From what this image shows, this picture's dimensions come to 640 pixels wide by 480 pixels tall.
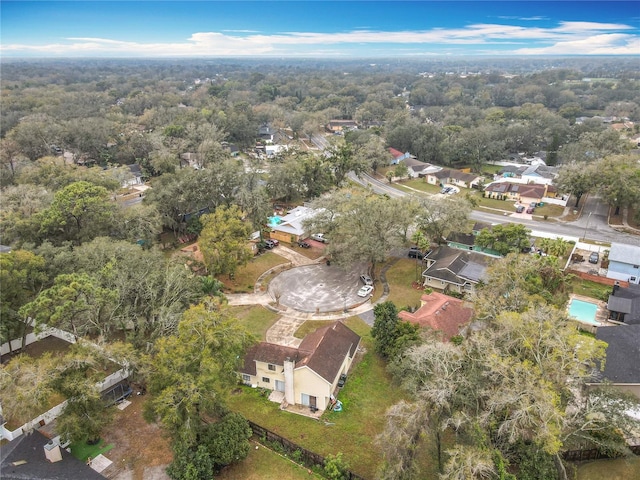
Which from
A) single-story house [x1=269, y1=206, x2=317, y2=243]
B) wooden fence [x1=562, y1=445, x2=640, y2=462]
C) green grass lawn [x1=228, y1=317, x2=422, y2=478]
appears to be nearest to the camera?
wooden fence [x1=562, y1=445, x2=640, y2=462]

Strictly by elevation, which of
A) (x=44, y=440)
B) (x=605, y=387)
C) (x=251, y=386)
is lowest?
(x=251, y=386)

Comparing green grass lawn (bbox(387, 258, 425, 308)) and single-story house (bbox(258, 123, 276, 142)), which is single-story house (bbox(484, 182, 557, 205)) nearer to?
green grass lawn (bbox(387, 258, 425, 308))

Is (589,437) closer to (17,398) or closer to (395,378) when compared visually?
(395,378)

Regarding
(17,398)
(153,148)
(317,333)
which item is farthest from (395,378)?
(153,148)

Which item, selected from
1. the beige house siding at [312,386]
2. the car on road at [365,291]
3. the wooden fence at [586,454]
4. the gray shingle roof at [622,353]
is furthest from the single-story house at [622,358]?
the car on road at [365,291]

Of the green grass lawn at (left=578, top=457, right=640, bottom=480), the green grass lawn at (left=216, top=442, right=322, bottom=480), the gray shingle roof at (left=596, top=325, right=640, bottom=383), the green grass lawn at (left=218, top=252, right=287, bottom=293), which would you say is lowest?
the green grass lawn at (left=218, top=252, right=287, bottom=293)

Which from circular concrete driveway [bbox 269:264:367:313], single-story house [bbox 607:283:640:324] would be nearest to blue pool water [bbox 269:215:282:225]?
circular concrete driveway [bbox 269:264:367:313]

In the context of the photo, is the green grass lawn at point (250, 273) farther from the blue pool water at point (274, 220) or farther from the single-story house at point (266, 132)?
A: the single-story house at point (266, 132)
